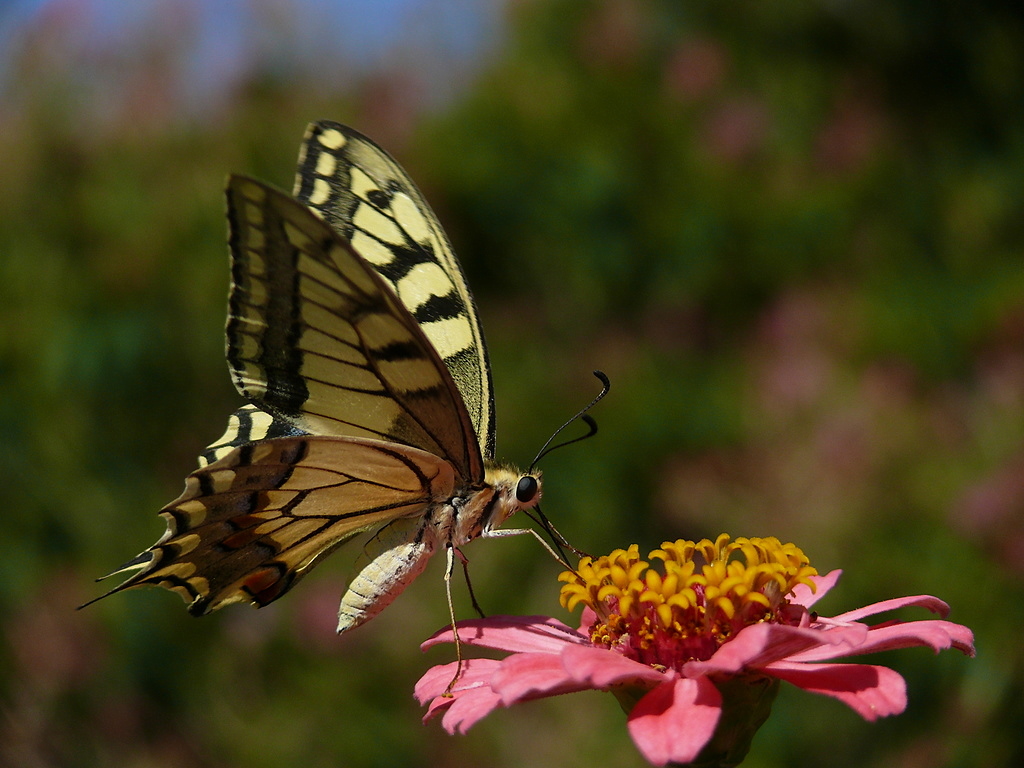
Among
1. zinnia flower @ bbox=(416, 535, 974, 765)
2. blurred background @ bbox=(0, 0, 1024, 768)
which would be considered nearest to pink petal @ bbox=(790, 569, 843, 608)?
zinnia flower @ bbox=(416, 535, 974, 765)

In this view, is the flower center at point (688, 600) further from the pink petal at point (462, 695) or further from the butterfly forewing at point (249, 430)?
the butterfly forewing at point (249, 430)

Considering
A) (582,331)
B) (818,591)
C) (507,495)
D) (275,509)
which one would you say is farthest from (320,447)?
(582,331)

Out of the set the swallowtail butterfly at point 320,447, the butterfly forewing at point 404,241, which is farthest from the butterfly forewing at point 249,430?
the butterfly forewing at point 404,241

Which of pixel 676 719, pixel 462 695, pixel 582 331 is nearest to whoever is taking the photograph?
pixel 676 719

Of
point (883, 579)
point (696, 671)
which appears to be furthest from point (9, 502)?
point (696, 671)

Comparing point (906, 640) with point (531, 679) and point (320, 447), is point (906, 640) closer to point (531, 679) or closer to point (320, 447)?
point (531, 679)

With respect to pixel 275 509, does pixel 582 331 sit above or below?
below

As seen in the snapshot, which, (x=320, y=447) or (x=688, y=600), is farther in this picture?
(x=320, y=447)
